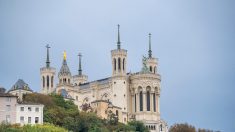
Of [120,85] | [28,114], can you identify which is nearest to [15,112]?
[28,114]

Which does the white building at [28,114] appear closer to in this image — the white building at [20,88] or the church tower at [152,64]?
the white building at [20,88]

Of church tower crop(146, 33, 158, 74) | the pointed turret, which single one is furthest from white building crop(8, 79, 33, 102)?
church tower crop(146, 33, 158, 74)

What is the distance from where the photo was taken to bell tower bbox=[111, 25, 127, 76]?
157m

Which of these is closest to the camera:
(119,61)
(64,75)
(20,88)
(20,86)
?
(20,88)

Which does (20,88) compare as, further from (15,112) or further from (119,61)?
(15,112)

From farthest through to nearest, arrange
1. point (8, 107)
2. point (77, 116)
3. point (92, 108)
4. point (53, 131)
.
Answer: point (92, 108) < point (77, 116) < point (8, 107) < point (53, 131)

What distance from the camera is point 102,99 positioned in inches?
6196

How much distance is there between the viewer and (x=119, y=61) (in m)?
159

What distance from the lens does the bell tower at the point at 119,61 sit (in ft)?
515

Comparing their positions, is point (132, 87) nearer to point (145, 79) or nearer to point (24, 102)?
point (145, 79)

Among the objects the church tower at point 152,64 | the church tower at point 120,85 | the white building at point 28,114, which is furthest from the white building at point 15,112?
the church tower at point 152,64

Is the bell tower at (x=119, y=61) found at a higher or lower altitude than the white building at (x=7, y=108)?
higher

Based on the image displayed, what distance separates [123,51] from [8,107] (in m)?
44.6

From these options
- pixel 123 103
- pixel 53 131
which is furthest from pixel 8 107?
pixel 123 103
